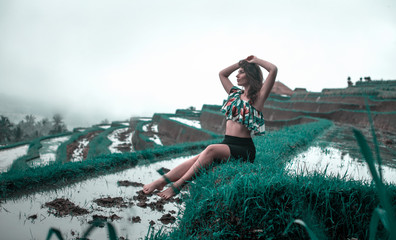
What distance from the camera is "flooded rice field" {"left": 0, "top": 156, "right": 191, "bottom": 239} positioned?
187cm

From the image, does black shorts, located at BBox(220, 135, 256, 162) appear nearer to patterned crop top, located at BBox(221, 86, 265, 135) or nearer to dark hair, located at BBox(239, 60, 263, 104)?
patterned crop top, located at BBox(221, 86, 265, 135)

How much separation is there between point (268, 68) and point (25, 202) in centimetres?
301

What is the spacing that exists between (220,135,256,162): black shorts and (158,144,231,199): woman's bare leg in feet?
0.31

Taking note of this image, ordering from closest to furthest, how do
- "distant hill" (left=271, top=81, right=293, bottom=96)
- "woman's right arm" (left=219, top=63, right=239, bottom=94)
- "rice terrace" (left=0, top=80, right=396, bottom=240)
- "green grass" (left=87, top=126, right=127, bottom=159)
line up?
"rice terrace" (left=0, top=80, right=396, bottom=240) → "woman's right arm" (left=219, top=63, right=239, bottom=94) → "green grass" (left=87, top=126, right=127, bottom=159) → "distant hill" (left=271, top=81, right=293, bottom=96)

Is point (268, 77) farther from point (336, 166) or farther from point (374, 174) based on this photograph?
point (374, 174)

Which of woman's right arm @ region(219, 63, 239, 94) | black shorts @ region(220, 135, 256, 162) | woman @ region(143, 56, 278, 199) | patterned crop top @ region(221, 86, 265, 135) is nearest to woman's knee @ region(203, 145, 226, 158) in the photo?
woman @ region(143, 56, 278, 199)

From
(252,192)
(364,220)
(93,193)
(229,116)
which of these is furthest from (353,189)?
(93,193)

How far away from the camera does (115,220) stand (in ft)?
6.84

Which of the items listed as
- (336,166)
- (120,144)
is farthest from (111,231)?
(120,144)

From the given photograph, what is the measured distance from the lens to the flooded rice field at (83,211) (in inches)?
73.8

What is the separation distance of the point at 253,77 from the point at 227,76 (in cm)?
64

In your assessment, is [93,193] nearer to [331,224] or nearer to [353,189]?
[331,224]

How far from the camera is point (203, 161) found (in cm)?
283

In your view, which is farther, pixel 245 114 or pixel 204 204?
pixel 245 114
